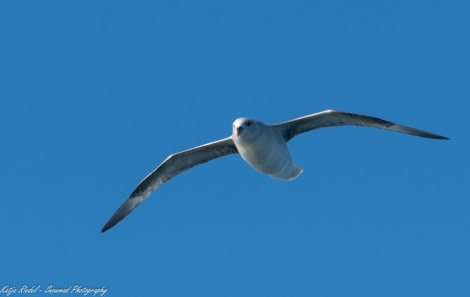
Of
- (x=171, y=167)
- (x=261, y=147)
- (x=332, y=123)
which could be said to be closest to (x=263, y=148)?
(x=261, y=147)

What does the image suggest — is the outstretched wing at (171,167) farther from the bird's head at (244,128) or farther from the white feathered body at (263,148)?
the bird's head at (244,128)

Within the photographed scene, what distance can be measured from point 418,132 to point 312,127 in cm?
250

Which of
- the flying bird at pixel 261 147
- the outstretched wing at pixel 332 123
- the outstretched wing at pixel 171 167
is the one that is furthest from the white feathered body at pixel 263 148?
the outstretched wing at pixel 171 167

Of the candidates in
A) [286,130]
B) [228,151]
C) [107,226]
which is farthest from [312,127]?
[107,226]

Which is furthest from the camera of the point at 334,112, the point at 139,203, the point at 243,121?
the point at 139,203

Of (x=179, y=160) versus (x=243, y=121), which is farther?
(x=179, y=160)

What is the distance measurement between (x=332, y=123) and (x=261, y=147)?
2266 millimetres

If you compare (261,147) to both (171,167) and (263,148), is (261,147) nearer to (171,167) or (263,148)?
(263,148)

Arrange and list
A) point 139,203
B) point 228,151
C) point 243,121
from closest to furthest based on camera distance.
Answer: point 243,121, point 228,151, point 139,203

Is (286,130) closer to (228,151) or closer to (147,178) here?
(228,151)

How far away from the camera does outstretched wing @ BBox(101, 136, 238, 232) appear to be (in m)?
22.7

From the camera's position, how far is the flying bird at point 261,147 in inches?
802

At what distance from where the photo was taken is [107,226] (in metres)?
25.2

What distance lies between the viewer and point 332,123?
2189 cm
